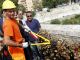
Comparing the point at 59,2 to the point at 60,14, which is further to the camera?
the point at 59,2

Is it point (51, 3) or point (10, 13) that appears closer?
point (10, 13)

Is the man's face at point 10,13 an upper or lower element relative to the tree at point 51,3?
upper

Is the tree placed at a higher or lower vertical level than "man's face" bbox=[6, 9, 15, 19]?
lower

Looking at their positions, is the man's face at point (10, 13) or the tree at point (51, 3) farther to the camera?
the tree at point (51, 3)

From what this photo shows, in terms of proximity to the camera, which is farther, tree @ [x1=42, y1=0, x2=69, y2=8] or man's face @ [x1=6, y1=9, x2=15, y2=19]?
tree @ [x1=42, y1=0, x2=69, y2=8]

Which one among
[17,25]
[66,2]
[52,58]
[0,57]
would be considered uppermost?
[17,25]

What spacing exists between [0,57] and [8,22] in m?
0.56

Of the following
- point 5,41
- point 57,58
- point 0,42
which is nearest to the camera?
point 5,41

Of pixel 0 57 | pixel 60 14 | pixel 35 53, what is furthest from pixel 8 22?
pixel 60 14

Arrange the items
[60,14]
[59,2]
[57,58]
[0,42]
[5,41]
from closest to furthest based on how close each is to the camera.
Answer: [5,41], [0,42], [57,58], [60,14], [59,2]

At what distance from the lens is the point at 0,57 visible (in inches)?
224

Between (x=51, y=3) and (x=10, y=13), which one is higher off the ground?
(x=10, y=13)

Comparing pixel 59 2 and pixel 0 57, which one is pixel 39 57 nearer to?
pixel 0 57

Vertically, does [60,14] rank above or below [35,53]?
below
